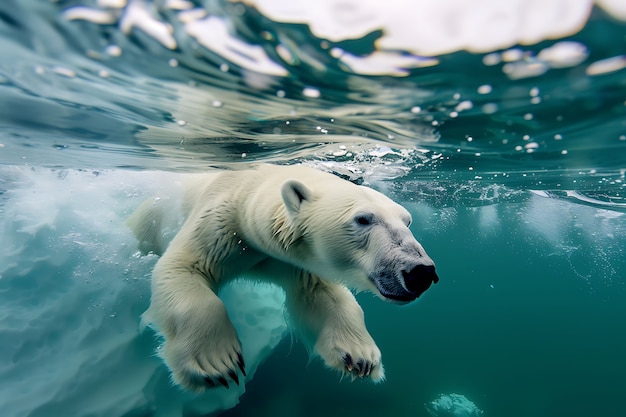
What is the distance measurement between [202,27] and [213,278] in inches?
73.5

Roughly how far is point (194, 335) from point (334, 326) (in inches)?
45.0

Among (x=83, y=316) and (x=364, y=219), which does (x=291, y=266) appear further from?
(x=83, y=316)

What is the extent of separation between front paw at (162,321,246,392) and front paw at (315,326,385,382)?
0.74m

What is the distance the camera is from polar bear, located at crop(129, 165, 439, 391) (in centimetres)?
249

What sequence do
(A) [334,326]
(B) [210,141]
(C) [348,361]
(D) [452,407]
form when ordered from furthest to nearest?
(D) [452,407] < (B) [210,141] < (A) [334,326] < (C) [348,361]

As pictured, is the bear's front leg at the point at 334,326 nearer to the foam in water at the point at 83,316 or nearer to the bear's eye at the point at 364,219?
the bear's eye at the point at 364,219

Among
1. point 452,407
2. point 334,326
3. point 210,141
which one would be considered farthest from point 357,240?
point 452,407

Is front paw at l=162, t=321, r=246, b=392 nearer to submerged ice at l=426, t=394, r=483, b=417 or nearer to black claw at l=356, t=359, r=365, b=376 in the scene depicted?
black claw at l=356, t=359, r=365, b=376

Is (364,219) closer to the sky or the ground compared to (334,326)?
closer to the sky

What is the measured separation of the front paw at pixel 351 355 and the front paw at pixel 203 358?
0.74m

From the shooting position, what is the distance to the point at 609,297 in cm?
7231

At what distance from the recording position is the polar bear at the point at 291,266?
2.49 meters

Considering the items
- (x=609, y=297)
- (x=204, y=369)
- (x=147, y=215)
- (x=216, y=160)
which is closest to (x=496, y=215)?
(x=216, y=160)

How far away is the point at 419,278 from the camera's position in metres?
2.21
